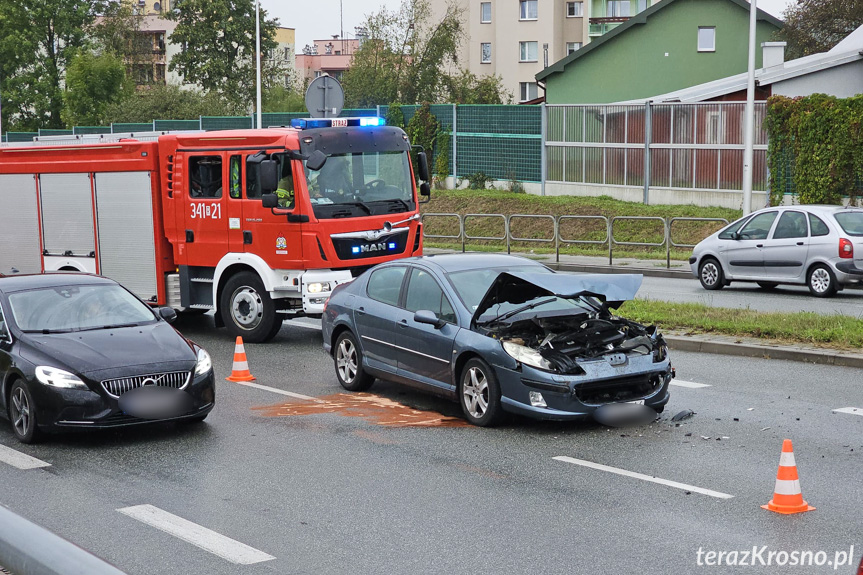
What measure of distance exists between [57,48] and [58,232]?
6106 centimetres

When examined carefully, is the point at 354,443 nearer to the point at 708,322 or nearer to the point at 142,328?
the point at 142,328

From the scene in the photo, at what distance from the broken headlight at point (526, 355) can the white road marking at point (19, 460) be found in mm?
3770

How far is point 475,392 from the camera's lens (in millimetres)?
9695

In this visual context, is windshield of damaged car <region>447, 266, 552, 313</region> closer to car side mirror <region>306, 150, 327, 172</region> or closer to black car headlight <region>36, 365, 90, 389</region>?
black car headlight <region>36, 365, 90, 389</region>

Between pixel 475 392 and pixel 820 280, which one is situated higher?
pixel 475 392

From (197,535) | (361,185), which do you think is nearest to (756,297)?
(361,185)

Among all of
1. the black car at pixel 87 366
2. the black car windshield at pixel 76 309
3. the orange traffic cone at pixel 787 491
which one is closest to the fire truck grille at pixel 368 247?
the black car windshield at pixel 76 309

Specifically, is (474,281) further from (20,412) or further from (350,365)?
(20,412)

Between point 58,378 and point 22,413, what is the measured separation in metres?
0.58

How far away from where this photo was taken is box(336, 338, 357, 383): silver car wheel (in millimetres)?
11445

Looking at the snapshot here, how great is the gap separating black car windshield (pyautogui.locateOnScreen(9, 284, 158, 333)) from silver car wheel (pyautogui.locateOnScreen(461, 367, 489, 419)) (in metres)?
3.05

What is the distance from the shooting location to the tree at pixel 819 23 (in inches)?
1841

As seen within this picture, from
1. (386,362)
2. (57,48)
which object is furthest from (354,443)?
(57,48)

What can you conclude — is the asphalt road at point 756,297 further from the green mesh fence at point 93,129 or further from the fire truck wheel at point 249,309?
the green mesh fence at point 93,129
